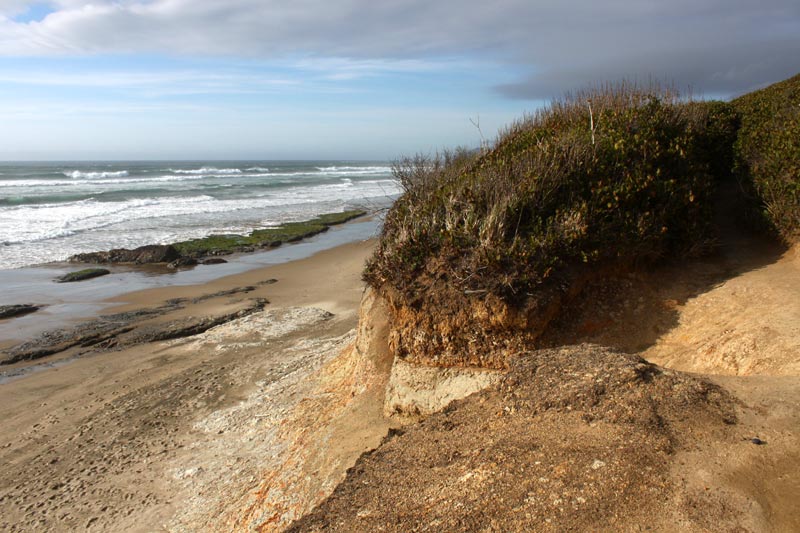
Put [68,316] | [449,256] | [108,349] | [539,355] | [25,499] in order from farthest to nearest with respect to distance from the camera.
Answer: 1. [68,316]
2. [108,349]
3. [25,499]
4. [449,256]
5. [539,355]

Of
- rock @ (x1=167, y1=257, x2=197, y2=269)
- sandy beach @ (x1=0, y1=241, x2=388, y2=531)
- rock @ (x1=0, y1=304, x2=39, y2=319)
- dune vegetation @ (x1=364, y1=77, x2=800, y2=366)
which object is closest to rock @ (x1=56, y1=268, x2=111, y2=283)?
rock @ (x1=167, y1=257, x2=197, y2=269)

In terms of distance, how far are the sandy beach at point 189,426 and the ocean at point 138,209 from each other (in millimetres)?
3894

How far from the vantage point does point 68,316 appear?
13.8 m

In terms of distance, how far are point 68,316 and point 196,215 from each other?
19.2 m

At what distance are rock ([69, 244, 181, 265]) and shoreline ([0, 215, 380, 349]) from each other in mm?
451

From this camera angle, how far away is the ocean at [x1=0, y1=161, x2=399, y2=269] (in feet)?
77.4

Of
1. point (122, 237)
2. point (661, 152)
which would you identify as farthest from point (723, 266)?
point (122, 237)

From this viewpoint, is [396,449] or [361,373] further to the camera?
[361,373]

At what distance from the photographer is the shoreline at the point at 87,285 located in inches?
526

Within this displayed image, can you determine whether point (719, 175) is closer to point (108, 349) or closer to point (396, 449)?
point (396, 449)

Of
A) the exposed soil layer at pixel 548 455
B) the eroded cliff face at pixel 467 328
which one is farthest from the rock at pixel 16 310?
the exposed soil layer at pixel 548 455

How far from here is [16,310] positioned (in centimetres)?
1398

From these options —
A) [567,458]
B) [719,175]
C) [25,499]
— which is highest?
[719,175]

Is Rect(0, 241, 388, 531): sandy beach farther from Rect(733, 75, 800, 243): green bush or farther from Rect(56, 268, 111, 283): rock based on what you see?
Rect(733, 75, 800, 243): green bush
